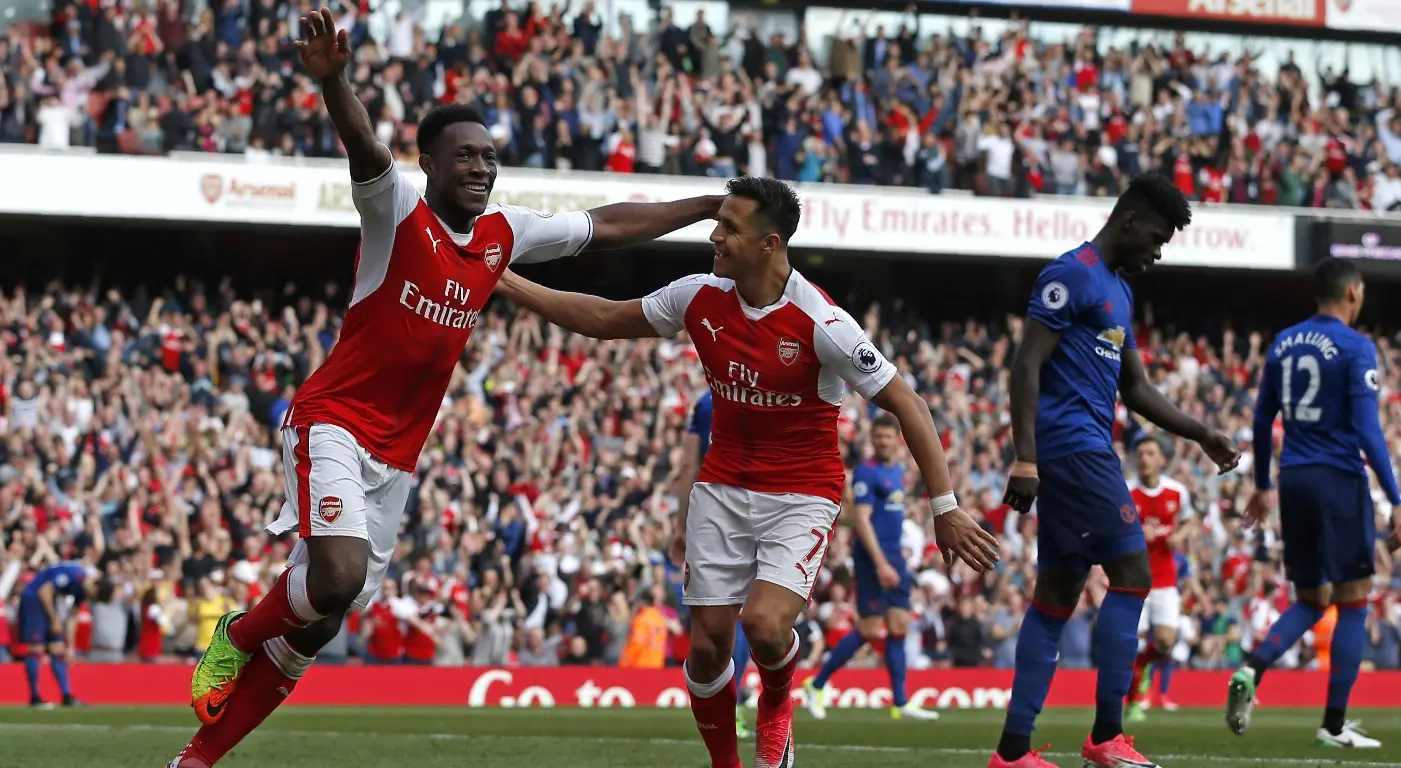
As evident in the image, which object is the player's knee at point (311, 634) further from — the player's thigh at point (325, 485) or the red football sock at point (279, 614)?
the player's thigh at point (325, 485)

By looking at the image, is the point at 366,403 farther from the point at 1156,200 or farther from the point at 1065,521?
the point at 1156,200

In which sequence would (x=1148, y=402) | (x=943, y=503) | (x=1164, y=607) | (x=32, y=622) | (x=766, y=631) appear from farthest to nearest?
(x=32, y=622) → (x=1164, y=607) → (x=1148, y=402) → (x=766, y=631) → (x=943, y=503)

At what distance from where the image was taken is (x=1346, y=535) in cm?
1048

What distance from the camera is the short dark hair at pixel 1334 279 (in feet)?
34.9

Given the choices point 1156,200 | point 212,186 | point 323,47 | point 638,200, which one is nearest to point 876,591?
point 1156,200

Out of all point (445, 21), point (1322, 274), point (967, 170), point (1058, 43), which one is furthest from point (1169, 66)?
point (1322, 274)

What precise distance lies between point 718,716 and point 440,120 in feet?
8.42

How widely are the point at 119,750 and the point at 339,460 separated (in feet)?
15.2

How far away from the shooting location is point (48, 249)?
90.1 ft

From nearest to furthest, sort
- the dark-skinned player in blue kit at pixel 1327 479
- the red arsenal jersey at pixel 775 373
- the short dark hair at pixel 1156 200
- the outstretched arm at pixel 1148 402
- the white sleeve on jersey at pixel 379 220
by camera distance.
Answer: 1. the white sleeve on jersey at pixel 379 220
2. the red arsenal jersey at pixel 775 373
3. the short dark hair at pixel 1156 200
4. the outstretched arm at pixel 1148 402
5. the dark-skinned player in blue kit at pixel 1327 479

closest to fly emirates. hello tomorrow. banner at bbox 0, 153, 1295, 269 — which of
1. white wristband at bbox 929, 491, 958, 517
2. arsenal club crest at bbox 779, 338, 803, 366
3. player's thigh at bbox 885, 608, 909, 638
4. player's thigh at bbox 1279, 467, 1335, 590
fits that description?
player's thigh at bbox 885, 608, 909, 638

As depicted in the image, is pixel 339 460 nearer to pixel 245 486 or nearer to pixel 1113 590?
pixel 1113 590

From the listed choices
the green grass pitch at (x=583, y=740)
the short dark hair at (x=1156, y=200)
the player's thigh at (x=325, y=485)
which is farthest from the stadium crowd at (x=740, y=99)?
the player's thigh at (x=325, y=485)

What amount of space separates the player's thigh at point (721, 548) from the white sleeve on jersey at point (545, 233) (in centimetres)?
114
